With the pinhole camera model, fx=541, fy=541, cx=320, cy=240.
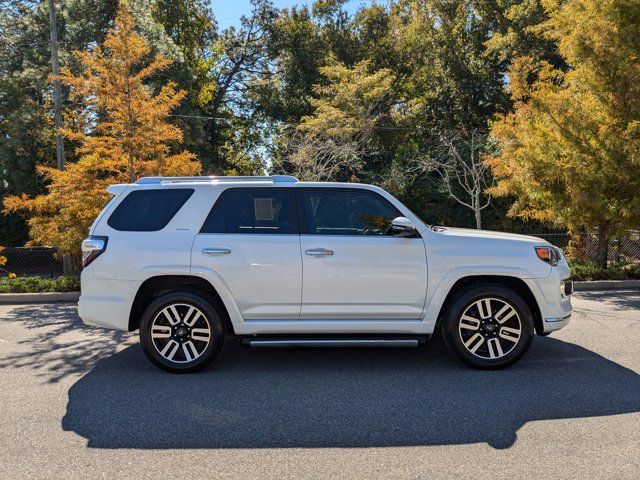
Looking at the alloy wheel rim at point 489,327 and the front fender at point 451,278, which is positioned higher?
the front fender at point 451,278

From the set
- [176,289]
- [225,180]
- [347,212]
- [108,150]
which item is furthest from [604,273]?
[108,150]

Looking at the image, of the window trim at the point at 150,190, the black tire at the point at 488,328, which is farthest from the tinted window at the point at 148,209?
the black tire at the point at 488,328

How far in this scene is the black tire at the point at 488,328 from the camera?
530cm

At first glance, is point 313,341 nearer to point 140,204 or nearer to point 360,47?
point 140,204

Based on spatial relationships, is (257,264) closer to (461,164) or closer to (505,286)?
(505,286)

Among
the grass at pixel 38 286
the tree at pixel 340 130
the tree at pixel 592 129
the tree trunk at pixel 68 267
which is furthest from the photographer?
the tree at pixel 340 130

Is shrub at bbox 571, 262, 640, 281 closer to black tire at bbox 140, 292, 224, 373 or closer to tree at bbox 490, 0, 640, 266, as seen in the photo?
tree at bbox 490, 0, 640, 266

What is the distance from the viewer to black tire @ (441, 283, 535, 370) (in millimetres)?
5297

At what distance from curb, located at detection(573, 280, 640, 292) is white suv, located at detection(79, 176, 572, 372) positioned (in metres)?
5.95

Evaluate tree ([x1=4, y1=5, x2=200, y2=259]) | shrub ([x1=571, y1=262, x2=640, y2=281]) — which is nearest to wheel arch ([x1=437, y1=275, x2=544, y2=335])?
shrub ([x1=571, y1=262, x2=640, y2=281])

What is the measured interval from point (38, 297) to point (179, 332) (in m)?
6.16

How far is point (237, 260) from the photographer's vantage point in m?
5.32

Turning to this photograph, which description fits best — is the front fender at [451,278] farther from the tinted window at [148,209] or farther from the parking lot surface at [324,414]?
the tinted window at [148,209]

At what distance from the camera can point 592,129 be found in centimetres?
1090
